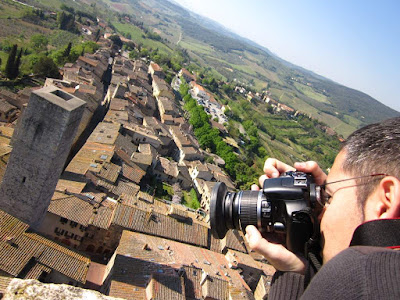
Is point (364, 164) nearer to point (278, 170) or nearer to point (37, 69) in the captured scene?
point (278, 170)

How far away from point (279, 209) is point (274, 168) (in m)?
0.57

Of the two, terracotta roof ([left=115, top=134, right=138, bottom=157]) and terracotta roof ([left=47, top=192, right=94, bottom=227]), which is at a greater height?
terracotta roof ([left=47, top=192, right=94, bottom=227])

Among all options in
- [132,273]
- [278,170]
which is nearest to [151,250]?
[132,273]

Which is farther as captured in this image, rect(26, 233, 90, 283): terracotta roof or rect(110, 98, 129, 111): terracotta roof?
rect(110, 98, 129, 111): terracotta roof

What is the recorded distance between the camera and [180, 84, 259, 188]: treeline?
3747cm

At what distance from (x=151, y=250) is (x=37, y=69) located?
1191 inches

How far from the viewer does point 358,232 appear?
1.58 m

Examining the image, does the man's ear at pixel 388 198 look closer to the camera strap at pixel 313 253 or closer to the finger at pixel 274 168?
the camera strap at pixel 313 253

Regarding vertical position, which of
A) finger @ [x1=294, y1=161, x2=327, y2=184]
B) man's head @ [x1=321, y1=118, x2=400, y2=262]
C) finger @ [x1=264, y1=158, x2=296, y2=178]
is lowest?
finger @ [x1=264, y1=158, x2=296, y2=178]

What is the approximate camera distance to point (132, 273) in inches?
493

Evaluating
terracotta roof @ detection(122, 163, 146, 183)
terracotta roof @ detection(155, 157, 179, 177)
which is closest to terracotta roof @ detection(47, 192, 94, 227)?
terracotta roof @ detection(122, 163, 146, 183)

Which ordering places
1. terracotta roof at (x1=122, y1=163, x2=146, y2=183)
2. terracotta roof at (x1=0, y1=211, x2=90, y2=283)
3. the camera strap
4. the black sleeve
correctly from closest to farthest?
the black sleeve, the camera strap, terracotta roof at (x1=0, y1=211, x2=90, y2=283), terracotta roof at (x1=122, y1=163, x2=146, y2=183)

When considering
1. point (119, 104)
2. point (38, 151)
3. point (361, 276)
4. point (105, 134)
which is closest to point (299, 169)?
→ point (361, 276)

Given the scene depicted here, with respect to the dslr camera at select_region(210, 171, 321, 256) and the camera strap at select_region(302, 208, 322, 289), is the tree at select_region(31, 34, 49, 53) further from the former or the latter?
the camera strap at select_region(302, 208, 322, 289)
